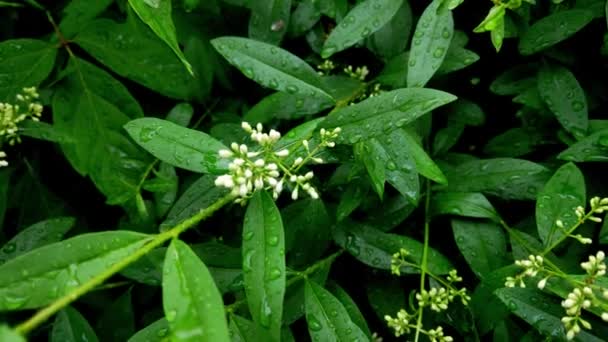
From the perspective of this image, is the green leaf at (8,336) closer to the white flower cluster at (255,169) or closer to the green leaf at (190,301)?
the green leaf at (190,301)

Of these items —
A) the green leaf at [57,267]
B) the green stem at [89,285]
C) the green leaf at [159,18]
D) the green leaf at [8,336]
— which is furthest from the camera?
the green leaf at [159,18]

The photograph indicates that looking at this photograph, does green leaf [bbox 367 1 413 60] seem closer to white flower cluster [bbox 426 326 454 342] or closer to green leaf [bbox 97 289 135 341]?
white flower cluster [bbox 426 326 454 342]

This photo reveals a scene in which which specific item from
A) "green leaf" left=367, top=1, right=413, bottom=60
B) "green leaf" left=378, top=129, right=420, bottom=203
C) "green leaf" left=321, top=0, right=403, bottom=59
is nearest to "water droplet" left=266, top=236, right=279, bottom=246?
"green leaf" left=378, top=129, right=420, bottom=203

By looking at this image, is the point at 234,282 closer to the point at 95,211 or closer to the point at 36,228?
the point at 36,228

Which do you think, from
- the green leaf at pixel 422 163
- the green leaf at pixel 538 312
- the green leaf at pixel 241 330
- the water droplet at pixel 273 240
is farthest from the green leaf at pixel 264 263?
the green leaf at pixel 538 312

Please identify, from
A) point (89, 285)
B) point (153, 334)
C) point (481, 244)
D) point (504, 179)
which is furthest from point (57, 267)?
point (504, 179)

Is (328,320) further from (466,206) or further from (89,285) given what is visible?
(89,285)

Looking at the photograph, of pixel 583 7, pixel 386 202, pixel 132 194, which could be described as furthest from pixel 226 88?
pixel 583 7
